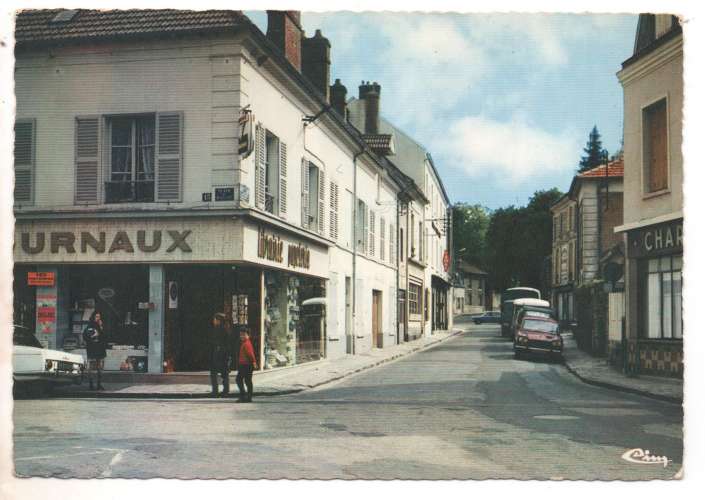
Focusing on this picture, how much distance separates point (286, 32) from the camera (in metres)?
19.5

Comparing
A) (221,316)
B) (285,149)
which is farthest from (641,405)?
(285,149)

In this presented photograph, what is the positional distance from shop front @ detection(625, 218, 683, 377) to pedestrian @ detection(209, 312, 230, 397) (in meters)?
7.43

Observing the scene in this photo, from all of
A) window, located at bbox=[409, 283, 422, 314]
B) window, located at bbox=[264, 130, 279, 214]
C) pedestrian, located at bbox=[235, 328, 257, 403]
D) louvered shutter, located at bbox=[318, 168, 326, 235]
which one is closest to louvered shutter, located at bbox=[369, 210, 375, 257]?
louvered shutter, located at bbox=[318, 168, 326, 235]

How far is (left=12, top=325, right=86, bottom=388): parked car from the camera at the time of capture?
10742 millimetres

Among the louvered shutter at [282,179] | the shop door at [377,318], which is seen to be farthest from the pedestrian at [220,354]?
the shop door at [377,318]

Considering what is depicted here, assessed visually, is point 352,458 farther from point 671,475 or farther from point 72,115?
point 72,115

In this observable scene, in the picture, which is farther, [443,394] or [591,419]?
[443,394]

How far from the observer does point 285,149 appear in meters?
18.7

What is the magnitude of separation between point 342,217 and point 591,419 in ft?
48.1

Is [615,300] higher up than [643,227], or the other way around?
[643,227]

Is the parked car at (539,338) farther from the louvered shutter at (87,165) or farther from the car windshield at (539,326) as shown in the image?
the louvered shutter at (87,165)

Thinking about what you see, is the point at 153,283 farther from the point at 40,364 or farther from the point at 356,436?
the point at 356,436

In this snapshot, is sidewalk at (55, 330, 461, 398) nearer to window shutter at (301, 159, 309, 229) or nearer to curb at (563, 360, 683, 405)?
window shutter at (301, 159, 309, 229)

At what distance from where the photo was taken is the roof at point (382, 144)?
31.5 meters
